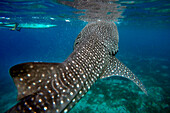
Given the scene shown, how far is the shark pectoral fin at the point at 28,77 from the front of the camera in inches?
66.8

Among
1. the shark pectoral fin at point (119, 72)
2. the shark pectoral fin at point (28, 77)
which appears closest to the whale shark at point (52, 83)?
the shark pectoral fin at point (28, 77)

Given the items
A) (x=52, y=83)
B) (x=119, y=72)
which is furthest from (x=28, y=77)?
(x=119, y=72)

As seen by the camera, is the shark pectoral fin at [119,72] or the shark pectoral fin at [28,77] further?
the shark pectoral fin at [119,72]

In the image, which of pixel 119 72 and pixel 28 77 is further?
pixel 119 72

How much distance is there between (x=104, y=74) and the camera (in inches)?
117

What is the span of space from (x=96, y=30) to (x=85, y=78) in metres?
2.70

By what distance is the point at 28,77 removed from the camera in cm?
179

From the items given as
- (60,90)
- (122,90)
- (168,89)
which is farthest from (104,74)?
(168,89)

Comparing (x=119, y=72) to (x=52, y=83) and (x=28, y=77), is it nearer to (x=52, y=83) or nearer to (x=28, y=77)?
(x=52, y=83)

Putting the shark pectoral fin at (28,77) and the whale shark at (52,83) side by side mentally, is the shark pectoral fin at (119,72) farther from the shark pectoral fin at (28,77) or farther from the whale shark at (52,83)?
the shark pectoral fin at (28,77)

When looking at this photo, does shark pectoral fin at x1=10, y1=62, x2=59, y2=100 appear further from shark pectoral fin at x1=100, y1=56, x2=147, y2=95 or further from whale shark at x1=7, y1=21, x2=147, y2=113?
shark pectoral fin at x1=100, y1=56, x2=147, y2=95

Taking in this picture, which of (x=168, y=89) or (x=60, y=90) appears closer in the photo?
(x=60, y=90)

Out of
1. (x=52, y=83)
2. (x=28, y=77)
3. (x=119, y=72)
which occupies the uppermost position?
(x=28, y=77)

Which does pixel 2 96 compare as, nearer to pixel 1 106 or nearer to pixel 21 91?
pixel 1 106
